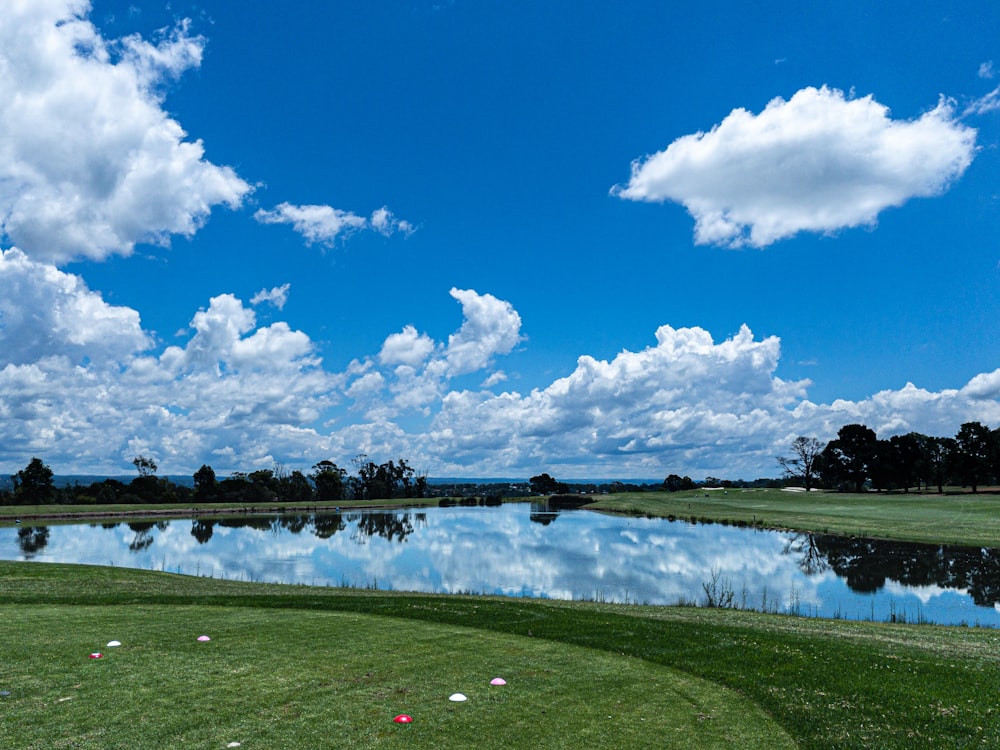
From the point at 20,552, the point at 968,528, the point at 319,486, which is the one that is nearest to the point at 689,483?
the point at 319,486

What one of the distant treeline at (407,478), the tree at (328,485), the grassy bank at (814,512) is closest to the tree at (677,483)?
the distant treeline at (407,478)

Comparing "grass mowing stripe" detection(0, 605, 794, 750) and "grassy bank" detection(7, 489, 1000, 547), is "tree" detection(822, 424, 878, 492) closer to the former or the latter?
"grassy bank" detection(7, 489, 1000, 547)

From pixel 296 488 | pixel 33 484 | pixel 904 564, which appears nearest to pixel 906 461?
pixel 904 564

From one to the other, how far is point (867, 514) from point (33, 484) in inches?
4220

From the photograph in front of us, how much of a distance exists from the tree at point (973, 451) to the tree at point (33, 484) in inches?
5273

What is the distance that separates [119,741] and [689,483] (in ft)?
549

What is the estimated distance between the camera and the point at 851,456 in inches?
4279

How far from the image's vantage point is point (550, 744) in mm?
5797

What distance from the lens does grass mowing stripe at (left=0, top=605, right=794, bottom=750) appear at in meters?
5.85

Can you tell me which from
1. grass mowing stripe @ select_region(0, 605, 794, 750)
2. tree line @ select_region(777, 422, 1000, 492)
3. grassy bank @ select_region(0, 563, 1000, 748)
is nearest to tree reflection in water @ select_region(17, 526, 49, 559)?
grassy bank @ select_region(0, 563, 1000, 748)

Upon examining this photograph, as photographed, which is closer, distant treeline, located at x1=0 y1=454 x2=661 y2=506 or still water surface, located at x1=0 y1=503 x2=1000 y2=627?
still water surface, located at x1=0 y1=503 x2=1000 y2=627

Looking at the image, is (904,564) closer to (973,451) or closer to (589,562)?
(589,562)

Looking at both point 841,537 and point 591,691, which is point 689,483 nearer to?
point 841,537

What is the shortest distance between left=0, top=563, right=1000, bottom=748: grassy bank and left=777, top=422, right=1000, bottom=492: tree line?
95779mm
